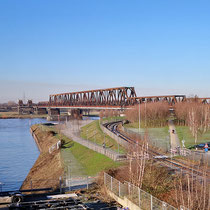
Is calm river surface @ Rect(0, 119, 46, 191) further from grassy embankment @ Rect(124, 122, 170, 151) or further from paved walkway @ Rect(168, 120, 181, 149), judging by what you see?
paved walkway @ Rect(168, 120, 181, 149)

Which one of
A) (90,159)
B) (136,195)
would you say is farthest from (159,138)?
(136,195)

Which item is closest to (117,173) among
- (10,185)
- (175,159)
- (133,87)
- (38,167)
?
(175,159)

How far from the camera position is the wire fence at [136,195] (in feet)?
59.6

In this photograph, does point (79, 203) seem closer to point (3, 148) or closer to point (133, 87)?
point (3, 148)

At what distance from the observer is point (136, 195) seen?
21.0m

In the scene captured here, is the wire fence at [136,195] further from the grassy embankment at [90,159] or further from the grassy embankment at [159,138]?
the grassy embankment at [159,138]

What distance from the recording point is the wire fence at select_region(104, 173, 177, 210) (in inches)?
715

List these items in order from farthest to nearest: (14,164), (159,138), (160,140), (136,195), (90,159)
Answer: (159,138) < (14,164) < (160,140) < (90,159) < (136,195)

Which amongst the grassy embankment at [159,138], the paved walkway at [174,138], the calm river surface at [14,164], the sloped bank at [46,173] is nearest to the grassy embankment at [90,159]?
the sloped bank at [46,173]

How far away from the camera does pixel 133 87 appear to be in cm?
13388

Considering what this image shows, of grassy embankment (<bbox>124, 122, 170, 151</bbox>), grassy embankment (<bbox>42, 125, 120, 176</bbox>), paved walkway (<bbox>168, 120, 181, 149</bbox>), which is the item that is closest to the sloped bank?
grassy embankment (<bbox>42, 125, 120, 176</bbox>)

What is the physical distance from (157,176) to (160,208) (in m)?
5.06

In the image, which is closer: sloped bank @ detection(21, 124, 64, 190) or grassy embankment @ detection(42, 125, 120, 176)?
grassy embankment @ detection(42, 125, 120, 176)

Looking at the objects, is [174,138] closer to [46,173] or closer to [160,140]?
[160,140]
